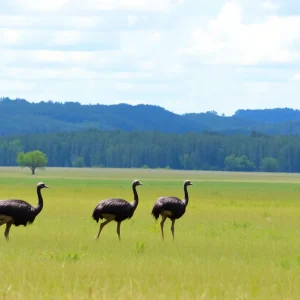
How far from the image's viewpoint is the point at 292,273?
695 inches

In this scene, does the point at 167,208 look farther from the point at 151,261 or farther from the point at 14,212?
the point at 151,261

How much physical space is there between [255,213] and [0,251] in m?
21.2

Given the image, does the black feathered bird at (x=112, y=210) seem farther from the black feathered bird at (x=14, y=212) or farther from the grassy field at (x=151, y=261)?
the black feathered bird at (x=14, y=212)

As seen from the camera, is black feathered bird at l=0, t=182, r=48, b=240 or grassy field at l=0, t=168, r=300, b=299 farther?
black feathered bird at l=0, t=182, r=48, b=240

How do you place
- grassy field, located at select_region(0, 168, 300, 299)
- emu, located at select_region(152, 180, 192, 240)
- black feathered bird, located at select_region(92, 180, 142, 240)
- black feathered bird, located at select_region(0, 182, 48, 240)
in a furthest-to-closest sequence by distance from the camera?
emu, located at select_region(152, 180, 192, 240) → black feathered bird, located at select_region(92, 180, 142, 240) → black feathered bird, located at select_region(0, 182, 48, 240) → grassy field, located at select_region(0, 168, 300, 299)

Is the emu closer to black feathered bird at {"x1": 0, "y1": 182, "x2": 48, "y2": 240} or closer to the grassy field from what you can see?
the grassy field

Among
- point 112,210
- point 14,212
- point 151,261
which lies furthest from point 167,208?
point 151,261

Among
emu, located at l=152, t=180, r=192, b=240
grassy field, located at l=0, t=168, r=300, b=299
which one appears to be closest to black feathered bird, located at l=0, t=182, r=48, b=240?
grassy field, located at l=0, t=168, r=300, b=299

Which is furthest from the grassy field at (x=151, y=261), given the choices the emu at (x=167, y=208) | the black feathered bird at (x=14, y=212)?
the emu at (x=167, y=208)

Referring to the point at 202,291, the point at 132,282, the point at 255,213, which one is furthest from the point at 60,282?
the point at 255,213

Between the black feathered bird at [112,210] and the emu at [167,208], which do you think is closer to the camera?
the black feathered bird at [112,210]

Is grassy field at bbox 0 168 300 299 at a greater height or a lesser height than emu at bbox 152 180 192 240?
lesser

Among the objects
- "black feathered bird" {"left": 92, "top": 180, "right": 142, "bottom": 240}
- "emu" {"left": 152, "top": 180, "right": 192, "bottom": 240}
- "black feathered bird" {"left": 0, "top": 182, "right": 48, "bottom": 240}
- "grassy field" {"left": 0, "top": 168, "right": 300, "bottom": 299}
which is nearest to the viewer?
"grassy field" {"left": 0, "top": 168, "right": 300, "bottom": 299}

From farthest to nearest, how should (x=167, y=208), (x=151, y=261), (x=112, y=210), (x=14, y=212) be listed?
1. (x=167, y=208)
2. (x=112, y=210)
3. (x=14, y=212)
4. (x=151, y=261)
